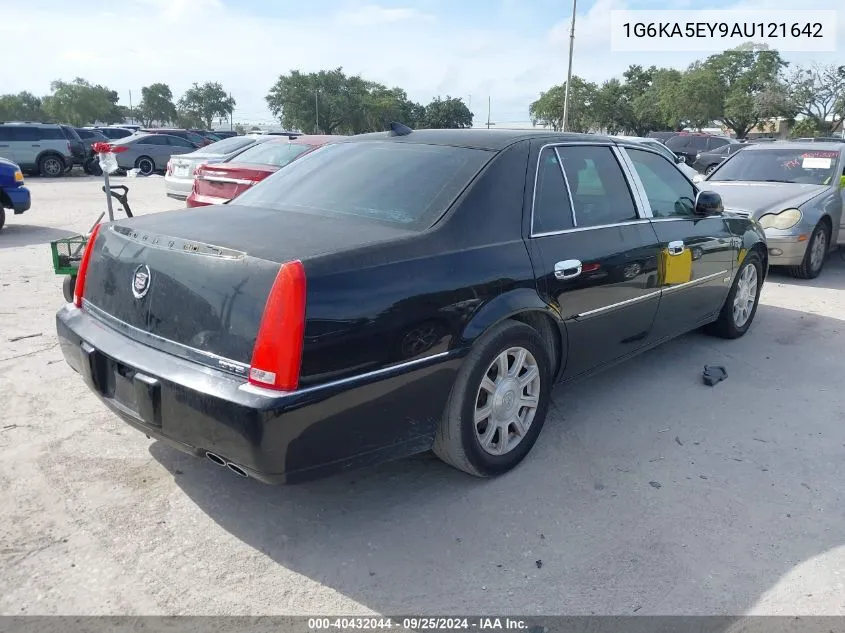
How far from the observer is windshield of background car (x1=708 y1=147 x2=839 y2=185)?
8.51 metres

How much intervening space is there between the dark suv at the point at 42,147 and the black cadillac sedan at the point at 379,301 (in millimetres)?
20028

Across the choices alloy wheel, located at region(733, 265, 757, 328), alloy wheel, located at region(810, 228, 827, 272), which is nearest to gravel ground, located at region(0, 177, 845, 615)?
alloy wheel, located at region(733, 265, 757, 328)

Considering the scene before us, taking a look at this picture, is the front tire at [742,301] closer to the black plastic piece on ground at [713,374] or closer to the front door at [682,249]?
the front door at [682,249]

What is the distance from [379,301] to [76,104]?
80.8 meters

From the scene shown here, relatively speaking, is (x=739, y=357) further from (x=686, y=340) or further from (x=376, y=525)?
(x=376, y=525)

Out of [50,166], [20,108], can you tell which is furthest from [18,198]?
[20,108]

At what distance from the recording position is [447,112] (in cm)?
6512

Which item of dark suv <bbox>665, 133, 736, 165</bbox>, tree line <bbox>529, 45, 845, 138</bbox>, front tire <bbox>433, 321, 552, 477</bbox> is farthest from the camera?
tree line <bbox>529, 45, 845, 138</bbox>

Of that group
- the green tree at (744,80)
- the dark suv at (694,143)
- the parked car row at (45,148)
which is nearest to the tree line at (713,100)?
the green tree at (744,80)

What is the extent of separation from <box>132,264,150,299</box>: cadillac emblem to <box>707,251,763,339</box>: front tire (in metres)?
4.23

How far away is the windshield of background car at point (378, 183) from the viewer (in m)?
3.14

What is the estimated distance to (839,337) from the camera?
5.73m

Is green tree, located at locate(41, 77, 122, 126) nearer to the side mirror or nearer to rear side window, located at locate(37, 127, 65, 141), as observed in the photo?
rear side window, located at locate(37, 127, 65, 141)

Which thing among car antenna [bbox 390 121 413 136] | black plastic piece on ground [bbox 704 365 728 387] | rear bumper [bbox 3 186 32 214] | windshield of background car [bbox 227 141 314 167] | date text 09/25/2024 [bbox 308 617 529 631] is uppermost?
car antenna [bbox 390 121 413 136]
